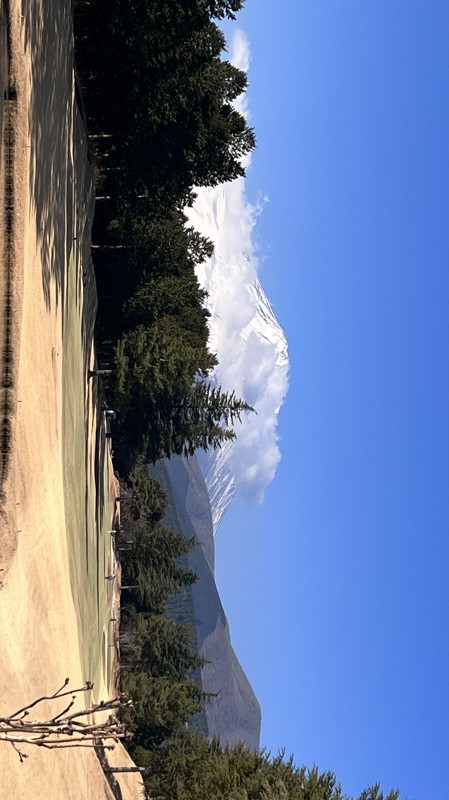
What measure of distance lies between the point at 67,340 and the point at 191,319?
82.1 feet

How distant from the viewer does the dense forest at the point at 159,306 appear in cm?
2906

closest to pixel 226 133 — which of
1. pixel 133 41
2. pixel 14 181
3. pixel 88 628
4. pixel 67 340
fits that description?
pixel 133 41

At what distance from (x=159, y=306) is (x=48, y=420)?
22389 mm

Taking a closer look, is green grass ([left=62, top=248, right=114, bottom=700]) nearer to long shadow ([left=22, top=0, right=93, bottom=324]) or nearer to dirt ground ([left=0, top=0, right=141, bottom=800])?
dirt ground ([left=0, top=0, right=141, bottom=800])

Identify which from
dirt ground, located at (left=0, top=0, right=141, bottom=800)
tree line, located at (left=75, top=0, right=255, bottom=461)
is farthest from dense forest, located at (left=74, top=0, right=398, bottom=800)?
dirt ground, located at (left=0, top=0, right=141, bottom=800)

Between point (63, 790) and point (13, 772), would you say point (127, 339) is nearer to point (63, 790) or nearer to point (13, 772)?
point (63, 790)

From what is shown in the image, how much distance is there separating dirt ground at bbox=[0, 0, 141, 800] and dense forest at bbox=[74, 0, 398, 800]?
7.88ft

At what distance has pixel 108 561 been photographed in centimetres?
4109

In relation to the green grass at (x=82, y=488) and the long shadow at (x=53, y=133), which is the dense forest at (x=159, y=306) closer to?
the long shadow at (x=53, y=133)

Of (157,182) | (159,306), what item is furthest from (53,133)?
(159,306)

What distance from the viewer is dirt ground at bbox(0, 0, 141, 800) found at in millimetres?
17094

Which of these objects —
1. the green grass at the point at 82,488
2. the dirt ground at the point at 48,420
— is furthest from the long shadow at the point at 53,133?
the green grass at the point at 82,488

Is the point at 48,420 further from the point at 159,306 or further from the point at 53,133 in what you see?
the point at 159,306

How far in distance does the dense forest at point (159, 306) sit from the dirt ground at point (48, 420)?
2402mm
